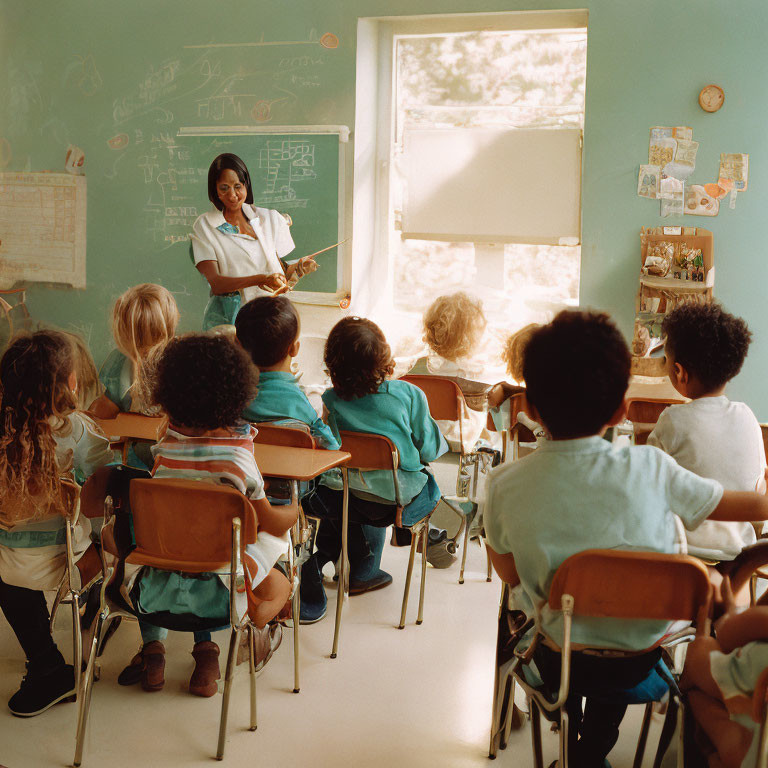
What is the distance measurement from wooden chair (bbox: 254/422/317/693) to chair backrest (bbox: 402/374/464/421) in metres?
0.83

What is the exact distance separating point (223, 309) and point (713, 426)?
8.45 feet

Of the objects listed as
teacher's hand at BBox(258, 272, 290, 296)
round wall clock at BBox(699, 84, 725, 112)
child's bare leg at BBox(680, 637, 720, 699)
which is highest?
round wall clock at BBox(699, 84, 725, 112)

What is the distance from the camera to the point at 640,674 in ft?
5.23

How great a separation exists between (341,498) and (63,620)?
3.29 ft

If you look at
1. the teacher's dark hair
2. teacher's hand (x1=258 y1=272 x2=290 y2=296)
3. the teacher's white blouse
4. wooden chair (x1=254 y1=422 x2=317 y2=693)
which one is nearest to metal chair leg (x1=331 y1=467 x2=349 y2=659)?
wooden chair (x1=254 y1=422 x2=317 y2=693)

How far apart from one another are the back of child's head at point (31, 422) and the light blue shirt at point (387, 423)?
0.89m

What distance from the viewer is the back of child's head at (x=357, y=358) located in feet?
8.46

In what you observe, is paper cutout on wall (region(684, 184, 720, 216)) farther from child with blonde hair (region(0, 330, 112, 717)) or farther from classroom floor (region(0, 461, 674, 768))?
child with blonde hair (region(0, 330, 112, 717))

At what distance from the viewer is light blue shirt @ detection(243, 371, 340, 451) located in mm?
2508

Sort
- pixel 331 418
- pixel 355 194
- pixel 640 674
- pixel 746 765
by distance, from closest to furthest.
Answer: pixel 746 765 → pixel 640 674 → pixel 331 418 → pixel 355 194

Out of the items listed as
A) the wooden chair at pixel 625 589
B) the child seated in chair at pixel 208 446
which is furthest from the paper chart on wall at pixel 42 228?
the wooden chair at pixel 625 589

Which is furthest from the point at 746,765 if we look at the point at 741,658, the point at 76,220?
the point at 76,220

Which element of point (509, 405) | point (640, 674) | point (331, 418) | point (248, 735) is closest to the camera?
point (640, 674)

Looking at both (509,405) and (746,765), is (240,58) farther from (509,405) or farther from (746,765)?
(746,765)
